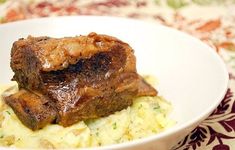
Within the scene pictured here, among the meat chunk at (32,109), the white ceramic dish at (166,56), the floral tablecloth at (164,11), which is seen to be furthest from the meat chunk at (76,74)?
the floral tablecloth at (164,11)

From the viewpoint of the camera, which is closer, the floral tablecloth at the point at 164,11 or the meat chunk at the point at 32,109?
the meat chunk at the point at 32,109

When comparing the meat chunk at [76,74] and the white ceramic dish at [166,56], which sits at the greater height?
the meat chunk at [76,74]

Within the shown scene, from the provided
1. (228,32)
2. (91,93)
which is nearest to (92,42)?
(91,93)

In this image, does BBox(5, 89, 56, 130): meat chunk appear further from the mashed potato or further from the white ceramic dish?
the white ceramic dish

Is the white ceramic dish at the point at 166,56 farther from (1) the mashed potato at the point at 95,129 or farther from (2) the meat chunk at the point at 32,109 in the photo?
(2) the meat chunk at the point at 32,109

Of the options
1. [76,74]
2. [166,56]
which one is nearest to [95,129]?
[76,74]

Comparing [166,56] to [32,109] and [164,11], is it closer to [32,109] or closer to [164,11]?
[32,109]
